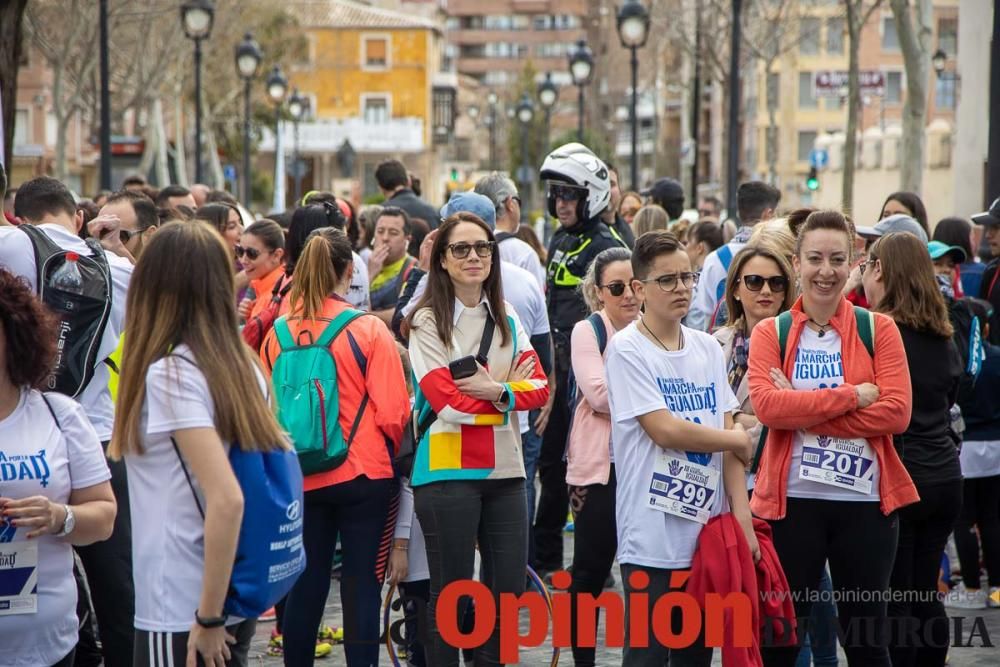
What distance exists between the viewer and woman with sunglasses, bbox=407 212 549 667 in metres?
5.73

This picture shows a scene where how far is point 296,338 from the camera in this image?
598 cm

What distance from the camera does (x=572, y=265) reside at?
8617 mm

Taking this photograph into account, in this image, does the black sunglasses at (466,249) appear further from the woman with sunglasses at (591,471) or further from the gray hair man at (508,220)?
the gray hair man at (508,220)

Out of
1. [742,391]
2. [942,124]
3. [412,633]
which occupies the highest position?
[942,124]

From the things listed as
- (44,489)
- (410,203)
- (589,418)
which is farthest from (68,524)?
(410,203)

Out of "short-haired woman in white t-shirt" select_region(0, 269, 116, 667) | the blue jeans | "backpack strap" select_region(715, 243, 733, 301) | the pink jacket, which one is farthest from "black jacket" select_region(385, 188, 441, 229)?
"short-haired woman in white t-shirt" select_region(0, 269, 116, 667)

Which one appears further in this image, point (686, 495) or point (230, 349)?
point (686, 495)

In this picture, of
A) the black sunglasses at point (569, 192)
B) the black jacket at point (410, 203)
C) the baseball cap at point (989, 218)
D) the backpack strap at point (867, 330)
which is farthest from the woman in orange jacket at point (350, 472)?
the black jacket at point (410, 203)

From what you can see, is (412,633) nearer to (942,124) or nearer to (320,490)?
(320,490)

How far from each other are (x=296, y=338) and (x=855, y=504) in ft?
7.54

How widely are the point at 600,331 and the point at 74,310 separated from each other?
239 centimetres

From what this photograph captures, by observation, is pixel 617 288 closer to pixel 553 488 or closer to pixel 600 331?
pixel 600 331

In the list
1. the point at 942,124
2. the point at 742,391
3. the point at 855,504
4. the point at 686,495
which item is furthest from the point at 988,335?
the point at 942,124

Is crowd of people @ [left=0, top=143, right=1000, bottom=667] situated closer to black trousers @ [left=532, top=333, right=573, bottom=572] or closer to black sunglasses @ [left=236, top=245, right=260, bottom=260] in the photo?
black sunglasses @ [left=236, top=245, right=260, bottom=260]
